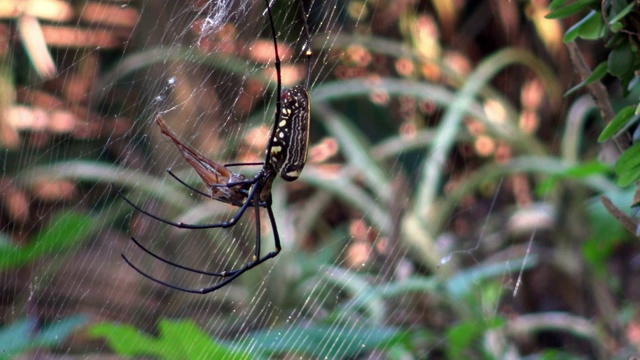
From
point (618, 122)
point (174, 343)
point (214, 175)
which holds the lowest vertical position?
point (174, 343)

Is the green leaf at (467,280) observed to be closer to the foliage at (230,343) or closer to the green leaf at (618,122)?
the foliage at (230,343)

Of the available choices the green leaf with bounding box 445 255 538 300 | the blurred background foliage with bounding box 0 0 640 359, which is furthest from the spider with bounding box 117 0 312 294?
the green leaf with bounding box 445 255 538 300

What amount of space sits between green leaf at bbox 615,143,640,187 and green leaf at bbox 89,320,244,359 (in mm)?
526

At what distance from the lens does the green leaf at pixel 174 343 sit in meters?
0.94

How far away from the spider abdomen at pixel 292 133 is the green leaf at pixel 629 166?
0.42 m

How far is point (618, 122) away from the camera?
67 cm

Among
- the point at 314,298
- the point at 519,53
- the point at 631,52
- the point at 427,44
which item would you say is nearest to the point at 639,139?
the point at 631,52

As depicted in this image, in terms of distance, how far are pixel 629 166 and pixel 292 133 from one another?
453mm

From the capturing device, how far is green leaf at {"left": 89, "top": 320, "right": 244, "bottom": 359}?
37.0 inches

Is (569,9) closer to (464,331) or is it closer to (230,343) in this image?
(230,343)

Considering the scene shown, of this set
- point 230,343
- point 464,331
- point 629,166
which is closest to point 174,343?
point 230,343

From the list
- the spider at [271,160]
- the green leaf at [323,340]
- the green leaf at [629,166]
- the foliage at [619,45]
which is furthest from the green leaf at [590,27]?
the green leaf at [323,340]

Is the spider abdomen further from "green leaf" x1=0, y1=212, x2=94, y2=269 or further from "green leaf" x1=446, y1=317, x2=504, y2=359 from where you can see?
"green leaf" x1=446, y1=317, x2=504, y2=359

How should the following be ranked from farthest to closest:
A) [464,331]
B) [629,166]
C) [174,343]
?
[464,331] → [174,343] → [629,166]
